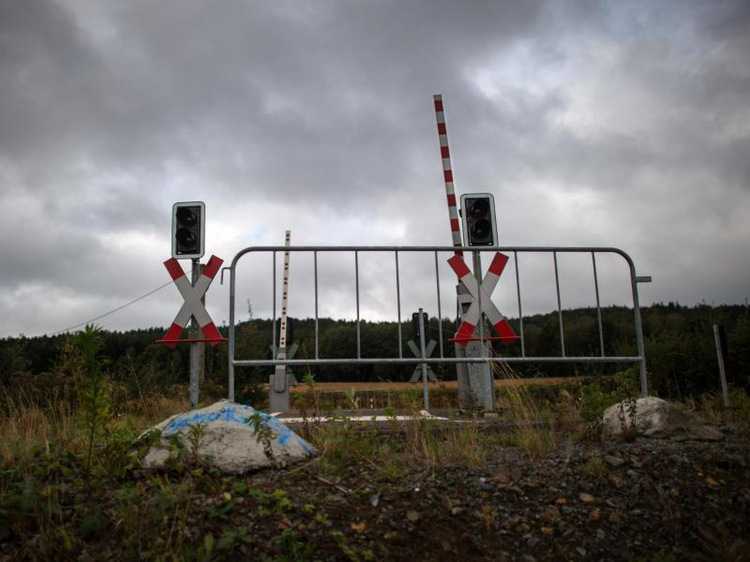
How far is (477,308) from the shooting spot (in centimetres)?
705

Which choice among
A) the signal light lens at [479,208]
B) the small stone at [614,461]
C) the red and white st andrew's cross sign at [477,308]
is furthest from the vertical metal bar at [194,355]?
the small stone at [614,461]

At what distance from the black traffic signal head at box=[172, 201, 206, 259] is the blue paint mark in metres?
3.36

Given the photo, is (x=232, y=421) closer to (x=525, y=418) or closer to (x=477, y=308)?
(x=525, y=418)

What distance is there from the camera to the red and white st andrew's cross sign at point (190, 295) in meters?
7.36

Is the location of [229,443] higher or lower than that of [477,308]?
lower

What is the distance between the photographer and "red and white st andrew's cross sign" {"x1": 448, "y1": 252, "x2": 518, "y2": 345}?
275 inches

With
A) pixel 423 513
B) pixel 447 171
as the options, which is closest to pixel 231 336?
pixel 423 513

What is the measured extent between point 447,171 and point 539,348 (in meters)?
3.57

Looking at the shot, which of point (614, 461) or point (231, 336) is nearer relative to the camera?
point (614, 461)

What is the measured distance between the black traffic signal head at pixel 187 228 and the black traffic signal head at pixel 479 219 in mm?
3505

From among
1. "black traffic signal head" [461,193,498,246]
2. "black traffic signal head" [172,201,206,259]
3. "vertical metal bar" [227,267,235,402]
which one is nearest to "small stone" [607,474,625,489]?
"vertical metal bar" [227,267,235,402]

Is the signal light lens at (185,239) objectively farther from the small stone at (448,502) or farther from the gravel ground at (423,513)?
the small stone at (448,502)

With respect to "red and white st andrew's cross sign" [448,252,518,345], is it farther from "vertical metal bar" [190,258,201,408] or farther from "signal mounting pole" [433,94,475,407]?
"vertical metal bar" [190,258,201,408]

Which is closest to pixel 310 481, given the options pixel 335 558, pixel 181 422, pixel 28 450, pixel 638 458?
pixel 335 558
